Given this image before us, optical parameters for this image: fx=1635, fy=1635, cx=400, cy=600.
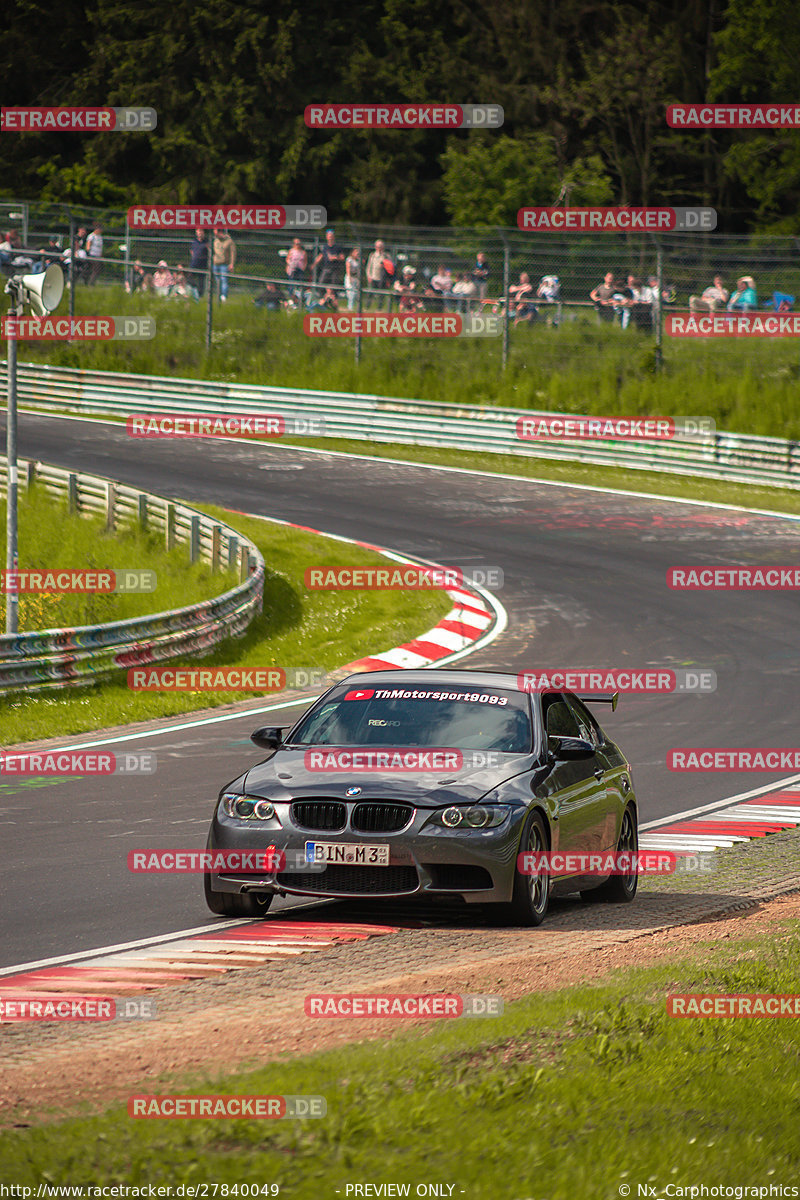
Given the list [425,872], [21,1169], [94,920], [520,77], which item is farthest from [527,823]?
[520,77]

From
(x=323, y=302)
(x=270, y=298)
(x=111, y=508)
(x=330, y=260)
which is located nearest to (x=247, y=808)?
(x=111, y=508)

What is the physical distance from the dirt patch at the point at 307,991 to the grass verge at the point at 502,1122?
25 cm

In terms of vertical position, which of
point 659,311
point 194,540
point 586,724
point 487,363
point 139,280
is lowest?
point 194,540

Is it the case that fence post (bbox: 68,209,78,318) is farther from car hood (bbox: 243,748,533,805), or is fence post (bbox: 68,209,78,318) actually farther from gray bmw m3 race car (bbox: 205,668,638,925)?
car hood (bbox: 243,748,533,805)

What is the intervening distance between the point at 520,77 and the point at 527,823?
2436 inches

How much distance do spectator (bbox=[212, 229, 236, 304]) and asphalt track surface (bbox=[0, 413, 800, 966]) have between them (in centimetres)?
436

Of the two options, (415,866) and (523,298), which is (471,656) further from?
(523,298)

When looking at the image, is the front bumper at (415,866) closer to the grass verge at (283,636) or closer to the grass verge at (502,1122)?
the grass verge at (502,1122)

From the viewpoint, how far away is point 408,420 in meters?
39.3

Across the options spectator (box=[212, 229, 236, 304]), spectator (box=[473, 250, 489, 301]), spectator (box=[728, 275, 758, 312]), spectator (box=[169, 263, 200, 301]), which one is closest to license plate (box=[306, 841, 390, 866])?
spectator (box=[728, 275, 758, 312])

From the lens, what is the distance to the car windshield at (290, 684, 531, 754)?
32.1 feet

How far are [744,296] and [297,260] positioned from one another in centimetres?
1063

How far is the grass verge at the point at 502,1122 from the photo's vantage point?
4551 millimetres

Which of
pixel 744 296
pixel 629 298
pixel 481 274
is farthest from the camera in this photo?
pixel 481 274
